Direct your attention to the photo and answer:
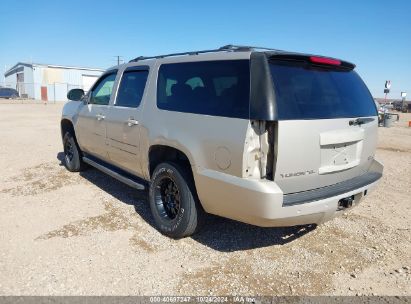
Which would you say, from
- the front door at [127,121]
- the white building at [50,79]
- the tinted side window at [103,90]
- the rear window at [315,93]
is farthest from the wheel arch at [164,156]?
the white building at [50,79]

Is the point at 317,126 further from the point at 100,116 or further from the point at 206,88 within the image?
the point at 100,116

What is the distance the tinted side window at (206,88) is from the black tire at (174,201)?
0.70 meters

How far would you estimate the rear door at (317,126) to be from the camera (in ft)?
9.63

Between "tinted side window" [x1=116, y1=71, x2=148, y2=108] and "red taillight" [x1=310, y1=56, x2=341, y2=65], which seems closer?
"red taillight" [x1=310, y1=56, x2=341, y2=65]

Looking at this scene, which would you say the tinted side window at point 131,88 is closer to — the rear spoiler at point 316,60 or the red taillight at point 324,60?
the rear spoiler at point 316,60

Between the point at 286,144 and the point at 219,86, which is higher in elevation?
the point at 219,86

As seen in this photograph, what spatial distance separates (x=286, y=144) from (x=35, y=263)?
8.60 ft

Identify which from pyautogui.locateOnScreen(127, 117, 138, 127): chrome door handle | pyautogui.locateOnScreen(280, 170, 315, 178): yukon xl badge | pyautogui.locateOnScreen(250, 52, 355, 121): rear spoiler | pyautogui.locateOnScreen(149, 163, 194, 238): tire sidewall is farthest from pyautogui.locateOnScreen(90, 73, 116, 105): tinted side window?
pyautogui.locateOnScreen(280, 170, 315, 178): yukon xl badge

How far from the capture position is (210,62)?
344 centimetres

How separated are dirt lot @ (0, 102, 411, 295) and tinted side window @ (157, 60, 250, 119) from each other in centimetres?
150

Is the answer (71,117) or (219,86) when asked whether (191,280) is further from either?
(71,117)

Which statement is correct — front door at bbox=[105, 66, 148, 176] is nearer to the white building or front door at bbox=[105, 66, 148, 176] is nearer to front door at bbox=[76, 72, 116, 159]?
front door at bbox=[76, 72, 116, 159]

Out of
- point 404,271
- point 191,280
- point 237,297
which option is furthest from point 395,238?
point 191,280

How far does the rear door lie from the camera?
294cm
